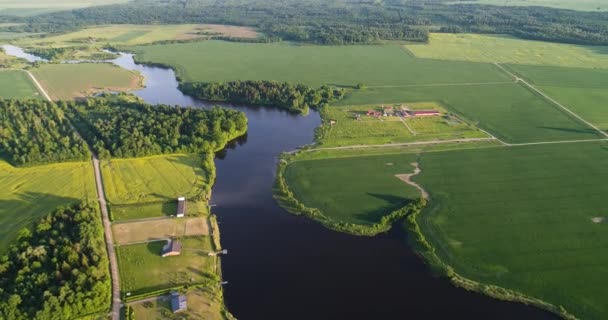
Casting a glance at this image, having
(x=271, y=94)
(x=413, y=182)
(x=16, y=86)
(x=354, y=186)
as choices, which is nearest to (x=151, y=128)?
(x=271, y=94)

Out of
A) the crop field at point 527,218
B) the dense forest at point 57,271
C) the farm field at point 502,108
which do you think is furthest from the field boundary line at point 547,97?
the dense forest at point 57,271

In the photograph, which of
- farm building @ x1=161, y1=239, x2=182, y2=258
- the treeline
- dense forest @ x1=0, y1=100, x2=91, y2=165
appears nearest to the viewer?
farm building @ x1=161, y1=239, x2=182, y2=258

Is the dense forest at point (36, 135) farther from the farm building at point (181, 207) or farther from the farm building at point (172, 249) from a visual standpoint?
the farm building at point (172, 249)

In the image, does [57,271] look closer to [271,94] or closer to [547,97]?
[271,94]

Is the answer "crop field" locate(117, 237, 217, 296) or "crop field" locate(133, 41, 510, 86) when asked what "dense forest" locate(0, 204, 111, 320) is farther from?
"crop field" locate(133, 41, 510, 86)

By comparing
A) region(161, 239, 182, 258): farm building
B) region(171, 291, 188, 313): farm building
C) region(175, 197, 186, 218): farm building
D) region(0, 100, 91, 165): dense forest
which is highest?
region(0, 100, 91, 165): dense forest

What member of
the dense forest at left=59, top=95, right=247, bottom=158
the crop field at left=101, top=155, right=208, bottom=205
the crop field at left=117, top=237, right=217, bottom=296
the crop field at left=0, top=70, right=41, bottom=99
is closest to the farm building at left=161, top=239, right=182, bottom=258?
the crop field at left=117, top=237, right=217, bottom=296
